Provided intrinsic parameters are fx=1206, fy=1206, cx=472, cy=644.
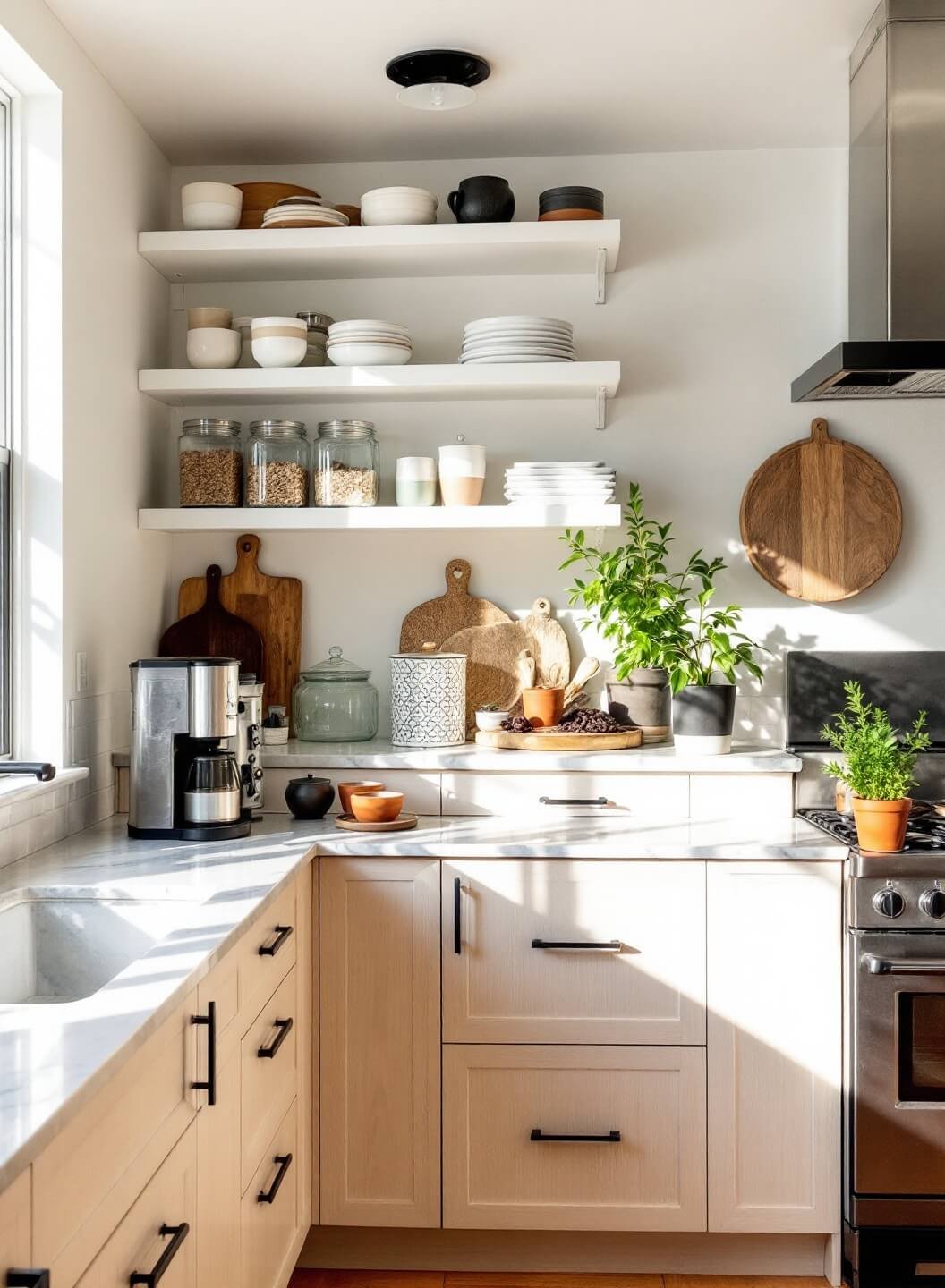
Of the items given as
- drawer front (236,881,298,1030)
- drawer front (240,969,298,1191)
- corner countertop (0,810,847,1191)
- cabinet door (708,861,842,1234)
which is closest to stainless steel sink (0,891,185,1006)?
corner countertop (0,810,847,1191)

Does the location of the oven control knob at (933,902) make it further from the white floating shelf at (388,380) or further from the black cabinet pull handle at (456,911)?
the white floating shelf at (388,380)

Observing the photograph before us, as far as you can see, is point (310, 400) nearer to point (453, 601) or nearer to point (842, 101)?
point (453, 601)

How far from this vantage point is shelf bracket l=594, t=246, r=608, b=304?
302 centimetres

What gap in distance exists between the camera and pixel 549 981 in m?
2.55

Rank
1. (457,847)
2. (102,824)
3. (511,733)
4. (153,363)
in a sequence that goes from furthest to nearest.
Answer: (153,363) → (511,733) → (102,824) → (457,847)

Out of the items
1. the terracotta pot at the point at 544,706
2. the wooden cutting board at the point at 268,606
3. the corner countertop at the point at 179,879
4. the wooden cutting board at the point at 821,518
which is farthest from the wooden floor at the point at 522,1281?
the wooden cutting board at the point at 821,518

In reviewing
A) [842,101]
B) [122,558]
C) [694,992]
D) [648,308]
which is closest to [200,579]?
[122,558]

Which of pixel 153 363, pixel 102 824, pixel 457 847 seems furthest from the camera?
pixel 153 363

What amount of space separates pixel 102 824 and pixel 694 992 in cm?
136

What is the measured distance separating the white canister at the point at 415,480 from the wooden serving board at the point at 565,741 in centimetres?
62

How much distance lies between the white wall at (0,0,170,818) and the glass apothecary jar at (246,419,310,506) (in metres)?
0.28

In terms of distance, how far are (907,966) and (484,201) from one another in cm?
200

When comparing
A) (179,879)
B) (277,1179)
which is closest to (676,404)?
(179,879)

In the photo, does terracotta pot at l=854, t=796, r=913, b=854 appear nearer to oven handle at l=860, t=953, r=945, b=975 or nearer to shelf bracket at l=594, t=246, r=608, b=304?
oven handle at l=860, t=953, r=945, b=975
